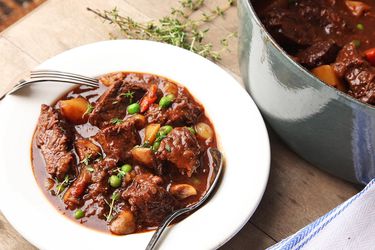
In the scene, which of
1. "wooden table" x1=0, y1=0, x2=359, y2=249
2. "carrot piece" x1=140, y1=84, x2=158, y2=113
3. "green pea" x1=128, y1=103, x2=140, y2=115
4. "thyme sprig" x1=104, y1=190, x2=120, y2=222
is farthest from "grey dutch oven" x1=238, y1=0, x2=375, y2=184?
"thyme sprig" x1=104, y1=190, x2=120, y2=222

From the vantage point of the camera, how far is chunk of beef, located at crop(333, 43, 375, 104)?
8.55ft

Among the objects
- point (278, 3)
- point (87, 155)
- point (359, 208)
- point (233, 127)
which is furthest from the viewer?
point (278, 3)

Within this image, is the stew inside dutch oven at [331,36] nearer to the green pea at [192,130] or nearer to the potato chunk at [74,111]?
the green pea at [192,130]

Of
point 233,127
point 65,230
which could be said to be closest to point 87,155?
point 65,230

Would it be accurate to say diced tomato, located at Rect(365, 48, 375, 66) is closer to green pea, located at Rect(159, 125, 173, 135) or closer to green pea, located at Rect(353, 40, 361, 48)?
green pea, located at Rect(353, 40, 361, 48)

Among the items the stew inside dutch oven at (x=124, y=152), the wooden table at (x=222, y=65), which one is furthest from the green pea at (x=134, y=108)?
the wooden table at (x=222, y=65)

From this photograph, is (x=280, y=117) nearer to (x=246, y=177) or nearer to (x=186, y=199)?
(x=246, y=177)

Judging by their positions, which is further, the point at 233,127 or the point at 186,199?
the point at 233,127

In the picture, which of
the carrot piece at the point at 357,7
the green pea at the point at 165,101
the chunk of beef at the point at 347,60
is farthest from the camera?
the carrot piece at the point at 357,7

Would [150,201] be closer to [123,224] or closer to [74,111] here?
[123,224]

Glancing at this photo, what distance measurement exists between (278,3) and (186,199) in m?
1.17

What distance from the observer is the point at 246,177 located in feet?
8.56

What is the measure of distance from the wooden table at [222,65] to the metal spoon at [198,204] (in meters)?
0.14

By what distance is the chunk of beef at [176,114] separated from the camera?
2758 mm
